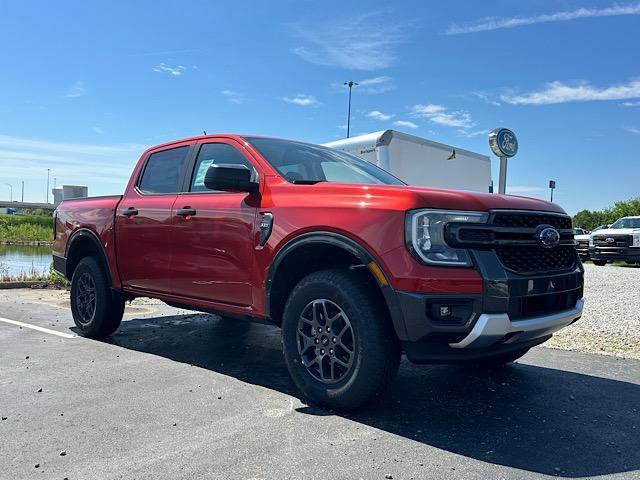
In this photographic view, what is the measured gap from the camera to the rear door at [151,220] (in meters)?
4.81

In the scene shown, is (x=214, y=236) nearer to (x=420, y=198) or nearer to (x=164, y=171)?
(x=164, y=171)

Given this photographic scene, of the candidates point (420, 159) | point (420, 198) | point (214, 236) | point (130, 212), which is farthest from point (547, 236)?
point (420, 159)

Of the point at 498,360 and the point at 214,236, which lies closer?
the point at 214,236

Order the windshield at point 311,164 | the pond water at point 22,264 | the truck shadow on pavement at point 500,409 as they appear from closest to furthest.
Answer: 1. the truck shadow on pavement at point 500,409
2. the windshield at point 311,164
3. the pond water at point 22,264


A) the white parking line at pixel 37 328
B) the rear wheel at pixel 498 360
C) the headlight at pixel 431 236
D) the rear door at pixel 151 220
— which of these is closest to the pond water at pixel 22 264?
the white parking line at pixel 37 328

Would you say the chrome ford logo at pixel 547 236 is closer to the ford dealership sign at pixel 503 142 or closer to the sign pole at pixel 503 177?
the sign pole at pixel 503 177

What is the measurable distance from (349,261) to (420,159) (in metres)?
6.87

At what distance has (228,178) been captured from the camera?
A: 12.6 ft

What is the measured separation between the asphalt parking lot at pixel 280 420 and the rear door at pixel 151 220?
2.54 feet

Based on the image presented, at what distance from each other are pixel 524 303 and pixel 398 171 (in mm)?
6728

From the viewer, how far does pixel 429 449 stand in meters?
2.93

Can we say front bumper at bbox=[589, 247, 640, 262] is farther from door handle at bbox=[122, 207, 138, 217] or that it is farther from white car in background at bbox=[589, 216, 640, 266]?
door handle at bbox=[122, 207, 138, 217]

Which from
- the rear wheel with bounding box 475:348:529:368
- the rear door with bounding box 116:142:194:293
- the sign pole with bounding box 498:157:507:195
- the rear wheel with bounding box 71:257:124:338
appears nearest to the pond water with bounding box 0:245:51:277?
the rear wheel with bounding box 71:257:124:338

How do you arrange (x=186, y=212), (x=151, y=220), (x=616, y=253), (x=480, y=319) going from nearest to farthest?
(x=480, y=319)
(x=186, y=212)
(x=151, y=220)
(x=616, y=253)
